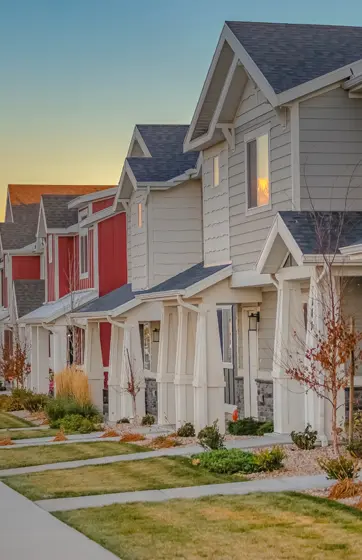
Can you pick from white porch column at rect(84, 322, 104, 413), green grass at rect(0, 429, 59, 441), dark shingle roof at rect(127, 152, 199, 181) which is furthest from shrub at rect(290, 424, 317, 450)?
white porch column at rect(84, 322, 104, 413)

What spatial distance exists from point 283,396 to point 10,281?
118 ft

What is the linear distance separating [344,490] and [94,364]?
17.9 m

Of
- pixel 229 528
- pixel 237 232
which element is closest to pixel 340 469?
pixel 229 528

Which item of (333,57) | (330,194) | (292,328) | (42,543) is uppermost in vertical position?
(333,57)

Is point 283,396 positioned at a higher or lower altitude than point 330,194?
lower

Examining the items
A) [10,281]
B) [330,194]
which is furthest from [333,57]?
[10,281]

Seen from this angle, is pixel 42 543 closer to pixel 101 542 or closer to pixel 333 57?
pixel 101 542

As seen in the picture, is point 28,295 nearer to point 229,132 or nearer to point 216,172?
point 216,172

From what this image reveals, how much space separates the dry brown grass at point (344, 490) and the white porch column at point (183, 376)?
33.0 ft

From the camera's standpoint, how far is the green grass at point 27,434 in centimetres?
2561

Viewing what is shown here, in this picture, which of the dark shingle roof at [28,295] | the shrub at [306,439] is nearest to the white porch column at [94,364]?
the shrub at [306,439]

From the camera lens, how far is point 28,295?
160 ft

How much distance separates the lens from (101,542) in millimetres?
11391

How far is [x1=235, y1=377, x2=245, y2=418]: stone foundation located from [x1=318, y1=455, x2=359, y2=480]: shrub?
33.5ft
